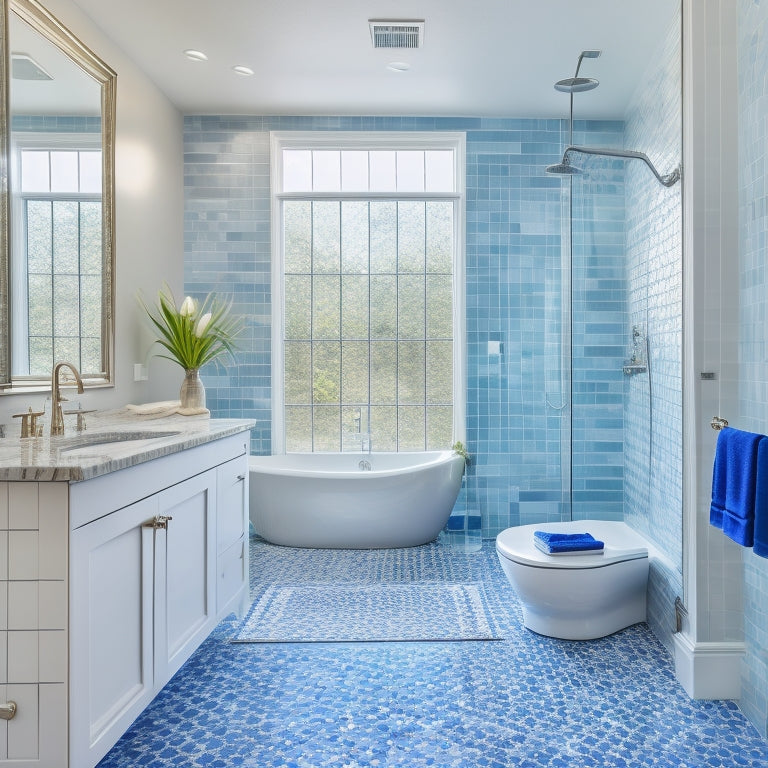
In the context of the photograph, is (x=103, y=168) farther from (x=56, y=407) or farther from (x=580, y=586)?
(x=580, y=586)

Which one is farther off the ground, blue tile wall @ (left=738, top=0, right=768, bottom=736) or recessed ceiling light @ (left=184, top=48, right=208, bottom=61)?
recessed ceiling light @ (left=184, top=48, right=208, bottom=61)

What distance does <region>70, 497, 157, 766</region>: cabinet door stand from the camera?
139 cm

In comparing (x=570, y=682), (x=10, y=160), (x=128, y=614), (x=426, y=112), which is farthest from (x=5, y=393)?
(x=426, y=112)

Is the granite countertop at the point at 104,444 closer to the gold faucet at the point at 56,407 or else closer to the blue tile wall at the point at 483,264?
the gold faucet at the point at 56,407

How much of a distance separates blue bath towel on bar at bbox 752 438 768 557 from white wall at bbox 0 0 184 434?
270 cm

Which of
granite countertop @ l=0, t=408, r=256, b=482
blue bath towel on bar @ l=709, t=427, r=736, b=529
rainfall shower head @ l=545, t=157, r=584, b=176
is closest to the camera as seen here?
granite countertop @ l=0, t=408, r=256, b=482

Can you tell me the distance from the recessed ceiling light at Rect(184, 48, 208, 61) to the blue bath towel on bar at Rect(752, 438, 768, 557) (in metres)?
3.18

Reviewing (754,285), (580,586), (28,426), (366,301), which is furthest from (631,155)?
(28,426)

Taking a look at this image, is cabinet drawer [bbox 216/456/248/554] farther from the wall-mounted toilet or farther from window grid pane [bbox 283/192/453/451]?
window grid pane [bbox 283/192/453/451]

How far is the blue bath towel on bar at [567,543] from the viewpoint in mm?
2566

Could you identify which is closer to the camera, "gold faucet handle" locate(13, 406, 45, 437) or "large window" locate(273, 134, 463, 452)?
"gold faucet handle" locate(13, 406, 45, 437)

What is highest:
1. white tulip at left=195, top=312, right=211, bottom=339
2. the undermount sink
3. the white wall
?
the white wall

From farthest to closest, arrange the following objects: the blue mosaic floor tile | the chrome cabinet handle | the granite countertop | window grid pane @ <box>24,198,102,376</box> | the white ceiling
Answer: the white ceiling → window grid pane @ <box>24,198,102,376</box> → the blue mosaic floor tile → the chrome cabinet handle → the granite countertop

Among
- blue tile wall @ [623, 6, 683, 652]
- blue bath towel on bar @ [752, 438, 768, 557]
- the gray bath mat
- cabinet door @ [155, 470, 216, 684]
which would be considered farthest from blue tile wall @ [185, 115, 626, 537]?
cabinet door @ [155, 470, 216, 684]
